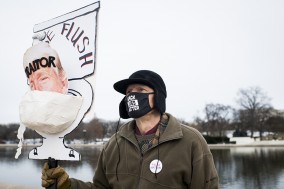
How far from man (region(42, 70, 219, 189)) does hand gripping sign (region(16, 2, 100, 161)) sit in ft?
1.13

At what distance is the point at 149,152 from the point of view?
2.90 meters

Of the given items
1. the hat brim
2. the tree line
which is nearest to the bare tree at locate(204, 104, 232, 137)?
the tree line

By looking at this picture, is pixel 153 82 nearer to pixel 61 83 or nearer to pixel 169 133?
pixel 169 133

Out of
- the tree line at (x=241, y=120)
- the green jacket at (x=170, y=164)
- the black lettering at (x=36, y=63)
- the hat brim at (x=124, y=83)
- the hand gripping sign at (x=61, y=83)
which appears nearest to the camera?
the green jacket at (x=170, y=164)

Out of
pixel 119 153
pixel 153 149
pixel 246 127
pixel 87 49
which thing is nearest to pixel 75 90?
pixel 87 49

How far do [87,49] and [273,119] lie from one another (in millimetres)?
74274

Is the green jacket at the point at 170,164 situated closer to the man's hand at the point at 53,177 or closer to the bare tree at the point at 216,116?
the man's hand at the point at 53,177

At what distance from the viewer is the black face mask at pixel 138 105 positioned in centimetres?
300

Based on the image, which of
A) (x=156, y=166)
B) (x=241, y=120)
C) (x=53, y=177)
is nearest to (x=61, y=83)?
(x=53, y=177)

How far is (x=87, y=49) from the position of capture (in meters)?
3.11

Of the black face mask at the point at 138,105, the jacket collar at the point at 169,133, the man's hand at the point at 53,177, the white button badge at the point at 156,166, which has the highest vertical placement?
the black face mask at the point at 138,105

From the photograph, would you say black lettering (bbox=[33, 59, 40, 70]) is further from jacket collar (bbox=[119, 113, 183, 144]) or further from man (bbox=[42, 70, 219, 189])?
jacket collar (bbox=[119, 113, 183, 144])

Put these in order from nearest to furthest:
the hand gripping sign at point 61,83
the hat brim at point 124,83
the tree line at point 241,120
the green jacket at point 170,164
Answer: the green jacket at point 170,164 < the hand gripping sign at point 61,83 < the hat brim at point 124,83 < the tree line at point 241,120

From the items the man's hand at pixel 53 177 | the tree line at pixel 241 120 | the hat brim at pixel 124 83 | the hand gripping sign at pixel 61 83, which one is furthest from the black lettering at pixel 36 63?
the tree line at pixel 241 120
